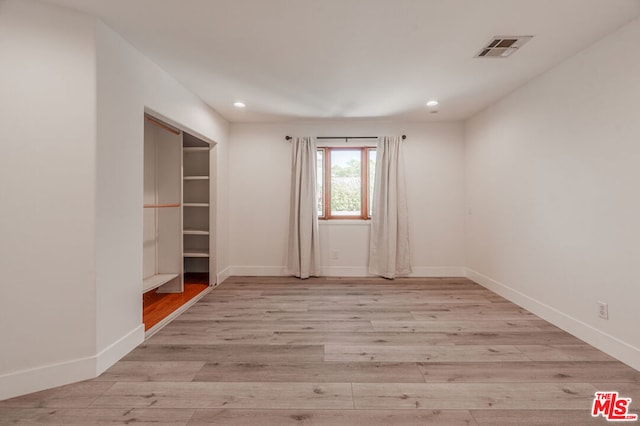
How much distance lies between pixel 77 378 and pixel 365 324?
2155 mm

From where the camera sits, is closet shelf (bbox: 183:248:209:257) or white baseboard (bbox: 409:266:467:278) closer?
closet shelf (bbox: 183:248:209:257)

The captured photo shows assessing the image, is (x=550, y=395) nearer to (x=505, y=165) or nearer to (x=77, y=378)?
(x=505, y=165)

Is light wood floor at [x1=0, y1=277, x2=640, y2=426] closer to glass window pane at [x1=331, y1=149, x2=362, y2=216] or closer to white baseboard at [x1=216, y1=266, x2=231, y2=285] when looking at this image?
white baseboard at [x1=216, y1=266, x2=231, y2=285]

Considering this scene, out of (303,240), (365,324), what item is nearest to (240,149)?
(303,240)

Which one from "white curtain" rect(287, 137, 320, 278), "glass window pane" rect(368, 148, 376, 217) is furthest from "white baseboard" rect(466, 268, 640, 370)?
"white curtain" rect(287, 137, 320, 278)

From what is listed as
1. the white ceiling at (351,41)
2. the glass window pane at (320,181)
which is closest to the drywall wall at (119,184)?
the white ceiling at (351,41)

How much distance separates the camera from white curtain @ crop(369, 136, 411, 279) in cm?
424

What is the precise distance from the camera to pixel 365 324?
8.79 feet

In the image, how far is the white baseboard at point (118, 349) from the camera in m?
1.88

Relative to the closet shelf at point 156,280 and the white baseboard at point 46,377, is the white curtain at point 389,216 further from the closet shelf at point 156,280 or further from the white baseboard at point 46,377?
the white baseboard at point 46,377

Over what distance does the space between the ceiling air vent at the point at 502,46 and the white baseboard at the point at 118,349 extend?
358cm

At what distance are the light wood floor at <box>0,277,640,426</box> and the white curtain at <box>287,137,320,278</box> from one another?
4.26ft

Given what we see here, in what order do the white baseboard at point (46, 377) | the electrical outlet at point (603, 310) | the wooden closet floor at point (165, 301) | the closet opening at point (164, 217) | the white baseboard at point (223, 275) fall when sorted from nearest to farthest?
the white baseboard at point (46, 377) → the electrical outlet at point (603, 310) → the wooden closet floor at point (165, 301) → the closet opening at point (164, 217) → the white baseboard at point (223, 275)

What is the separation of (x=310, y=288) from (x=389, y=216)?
157cm
